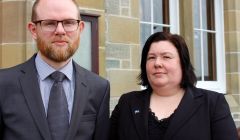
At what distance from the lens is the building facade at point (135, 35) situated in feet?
14.1

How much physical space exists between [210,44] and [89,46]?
3.38m

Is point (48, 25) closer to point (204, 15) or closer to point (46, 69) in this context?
point (46, 69)

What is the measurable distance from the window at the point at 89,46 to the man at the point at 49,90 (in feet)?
7.50

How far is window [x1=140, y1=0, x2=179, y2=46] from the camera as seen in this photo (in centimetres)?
623

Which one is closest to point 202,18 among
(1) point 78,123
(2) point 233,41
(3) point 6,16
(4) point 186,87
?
(2) point 233,41

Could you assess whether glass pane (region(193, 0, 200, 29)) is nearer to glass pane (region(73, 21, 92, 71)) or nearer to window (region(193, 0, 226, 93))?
window (region(193, 0, 226, 93))

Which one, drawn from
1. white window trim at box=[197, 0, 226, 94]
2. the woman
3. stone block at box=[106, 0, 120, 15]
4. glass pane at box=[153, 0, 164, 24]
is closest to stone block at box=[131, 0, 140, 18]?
stone block at box=[106, 0, 120, 15]

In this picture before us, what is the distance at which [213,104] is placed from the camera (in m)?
2.42

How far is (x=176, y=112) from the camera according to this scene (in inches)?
95.3

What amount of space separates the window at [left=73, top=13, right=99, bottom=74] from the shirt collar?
2287mm

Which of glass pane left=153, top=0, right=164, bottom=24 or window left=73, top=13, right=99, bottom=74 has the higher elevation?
glass pane left=153, top=0, right=164, bottom=24

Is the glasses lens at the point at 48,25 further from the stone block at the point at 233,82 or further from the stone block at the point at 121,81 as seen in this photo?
the stone block at the point at 233,82

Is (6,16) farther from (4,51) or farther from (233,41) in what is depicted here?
(233,41)

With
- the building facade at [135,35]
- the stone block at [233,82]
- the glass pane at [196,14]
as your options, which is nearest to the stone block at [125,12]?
the building facade at [135,35]
